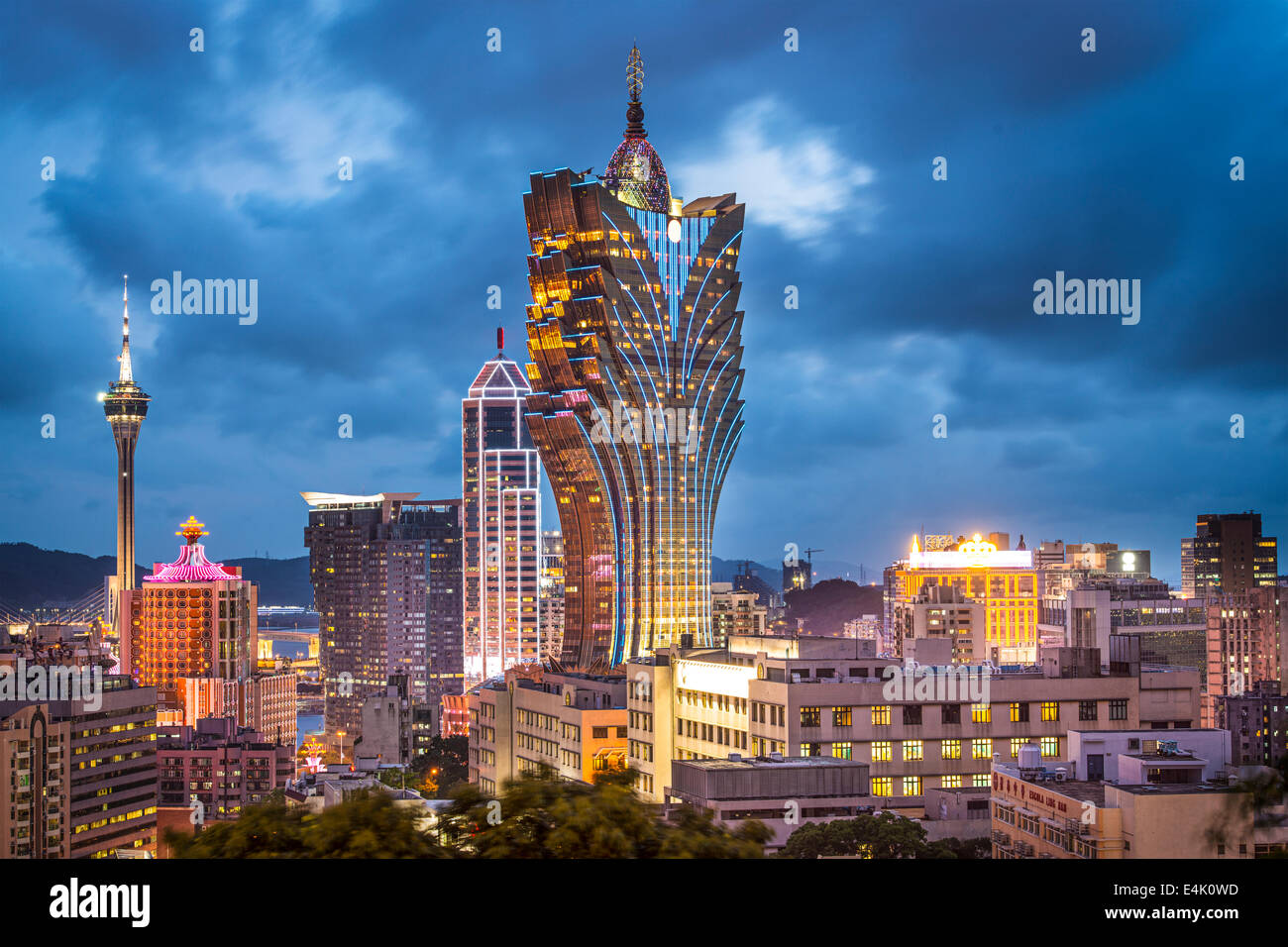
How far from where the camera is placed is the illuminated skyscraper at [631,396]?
509 ft

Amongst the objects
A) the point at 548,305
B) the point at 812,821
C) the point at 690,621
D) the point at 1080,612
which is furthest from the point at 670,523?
the point at 812,821

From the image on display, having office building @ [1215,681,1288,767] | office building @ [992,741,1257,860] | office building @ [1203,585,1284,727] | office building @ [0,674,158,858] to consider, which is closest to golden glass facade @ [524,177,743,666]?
office building @ [0,674,158,858]

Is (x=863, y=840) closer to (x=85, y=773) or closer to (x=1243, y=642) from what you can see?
(x=85, y=773)

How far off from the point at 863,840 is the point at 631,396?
115 m

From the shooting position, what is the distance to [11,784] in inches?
4380

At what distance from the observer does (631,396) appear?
15550cm

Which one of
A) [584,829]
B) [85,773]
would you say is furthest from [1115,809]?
[85,773]

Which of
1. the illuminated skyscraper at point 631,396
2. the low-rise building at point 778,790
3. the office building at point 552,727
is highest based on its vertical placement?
the illuminated skyscraper at point 631,396

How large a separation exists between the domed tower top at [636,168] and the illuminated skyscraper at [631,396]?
190 centimetres

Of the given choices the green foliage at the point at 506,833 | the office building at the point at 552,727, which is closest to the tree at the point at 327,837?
the green foliage at the point at 506,833

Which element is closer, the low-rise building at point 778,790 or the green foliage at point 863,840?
the green foliage at point 863,840

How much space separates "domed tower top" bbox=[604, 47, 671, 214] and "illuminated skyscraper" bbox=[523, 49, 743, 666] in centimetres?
190

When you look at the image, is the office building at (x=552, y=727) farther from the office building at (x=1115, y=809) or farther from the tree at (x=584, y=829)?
the tree at (x=584, y=829)

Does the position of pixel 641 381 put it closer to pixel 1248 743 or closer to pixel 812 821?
pixel 1248 743
